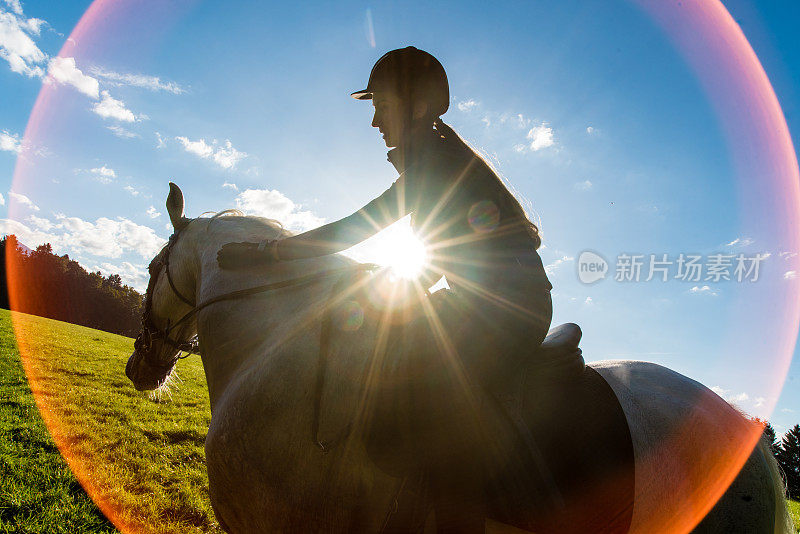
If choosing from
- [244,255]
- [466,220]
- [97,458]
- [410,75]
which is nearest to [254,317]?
[244,255]

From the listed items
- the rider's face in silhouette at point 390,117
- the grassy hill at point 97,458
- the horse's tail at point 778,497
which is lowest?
the grassy hill at point 97,458

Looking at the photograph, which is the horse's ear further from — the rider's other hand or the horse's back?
the horse's back

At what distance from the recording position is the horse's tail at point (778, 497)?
2381 millimetres

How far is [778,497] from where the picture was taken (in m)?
2.43

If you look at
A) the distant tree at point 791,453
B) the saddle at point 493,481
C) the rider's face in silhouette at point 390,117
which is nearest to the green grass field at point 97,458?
the saddle at point 493,481

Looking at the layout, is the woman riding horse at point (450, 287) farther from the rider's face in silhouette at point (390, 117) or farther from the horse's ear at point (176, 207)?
the horse's ear at point (176, 207)

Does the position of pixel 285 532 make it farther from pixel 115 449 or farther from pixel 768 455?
pixel 115 449

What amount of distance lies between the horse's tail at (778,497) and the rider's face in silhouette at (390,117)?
10.8 feet

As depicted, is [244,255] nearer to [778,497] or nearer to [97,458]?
[778,497]

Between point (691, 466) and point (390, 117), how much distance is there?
9.62 feet

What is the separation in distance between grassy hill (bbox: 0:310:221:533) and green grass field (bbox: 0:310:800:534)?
12 millimetres

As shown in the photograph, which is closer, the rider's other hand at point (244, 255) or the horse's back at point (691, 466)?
the horse's back at point (691, 466)

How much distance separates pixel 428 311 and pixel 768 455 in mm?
2808

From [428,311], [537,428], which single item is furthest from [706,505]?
[428,311]
